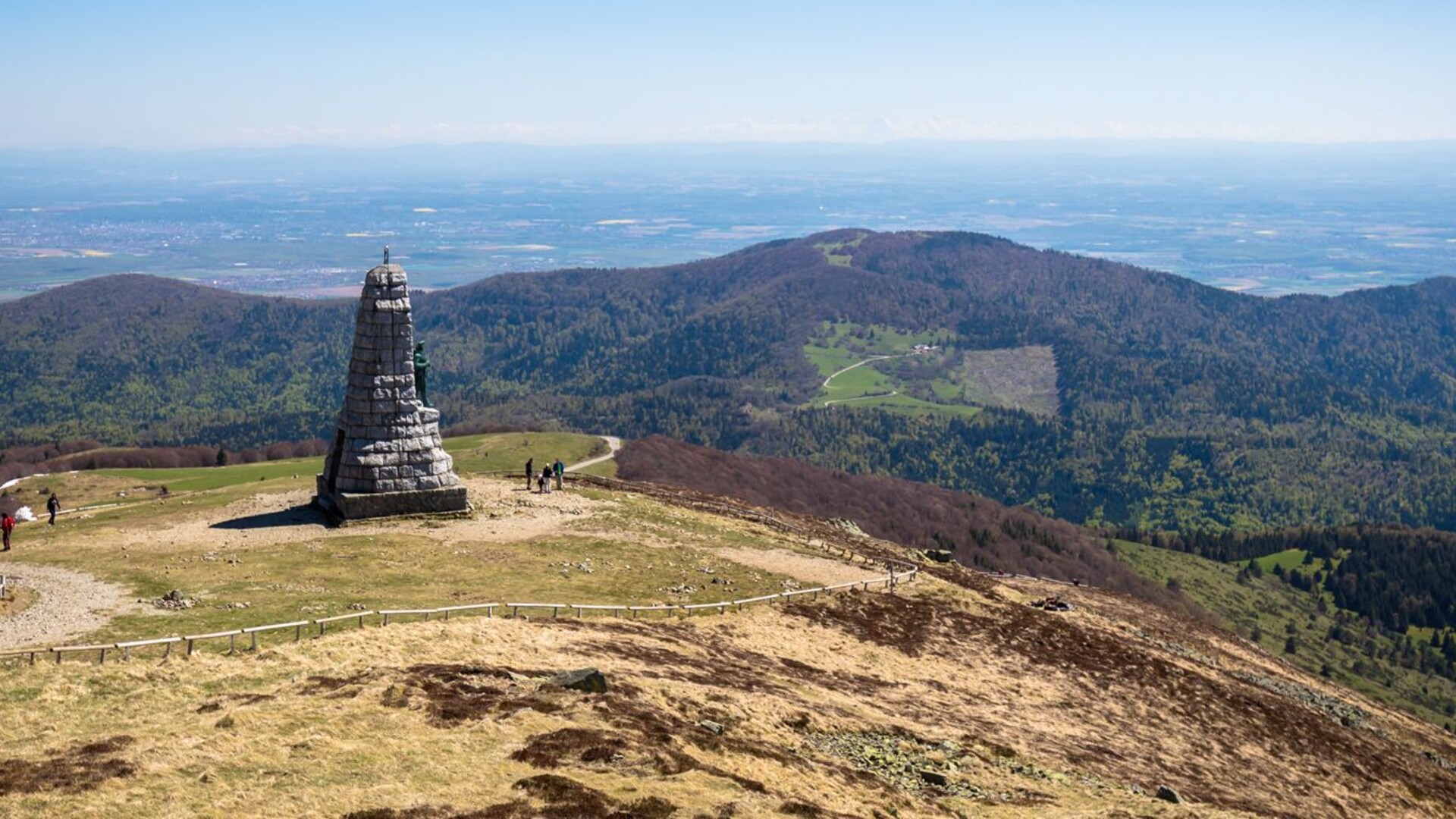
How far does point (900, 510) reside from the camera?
17362 cm

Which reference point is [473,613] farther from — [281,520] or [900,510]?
[900,510]

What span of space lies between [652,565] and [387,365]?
18.0 meters

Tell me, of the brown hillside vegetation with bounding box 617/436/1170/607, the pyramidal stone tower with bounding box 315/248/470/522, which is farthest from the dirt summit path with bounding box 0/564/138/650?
the brown hillside vegetation with bounding box 617/436/1170/607

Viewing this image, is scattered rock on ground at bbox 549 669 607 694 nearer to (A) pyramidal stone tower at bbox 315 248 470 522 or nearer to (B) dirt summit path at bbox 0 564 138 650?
(B) dirt summit path at bbox 0 564 138 650

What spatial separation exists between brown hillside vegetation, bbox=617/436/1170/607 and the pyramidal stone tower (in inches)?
2263

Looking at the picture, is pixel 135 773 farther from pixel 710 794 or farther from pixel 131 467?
pixel 131 467

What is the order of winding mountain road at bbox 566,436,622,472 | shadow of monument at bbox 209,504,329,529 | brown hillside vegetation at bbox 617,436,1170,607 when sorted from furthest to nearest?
1. brown hillside vegetation at bbox 617,436,1170,607
2. winding mountain road at bbox 566,436,622,472
3. shadow of monument at bbox 209,504,329,529

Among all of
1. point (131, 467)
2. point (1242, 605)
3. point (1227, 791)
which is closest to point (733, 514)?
point (1227, 791)

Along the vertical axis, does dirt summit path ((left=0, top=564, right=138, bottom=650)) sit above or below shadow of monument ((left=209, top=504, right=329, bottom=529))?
above

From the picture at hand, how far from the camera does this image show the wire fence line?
1497 inches

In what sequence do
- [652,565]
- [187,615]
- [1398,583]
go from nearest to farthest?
[187,615]
[652,565]
[1398,583]

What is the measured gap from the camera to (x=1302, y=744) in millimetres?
52562

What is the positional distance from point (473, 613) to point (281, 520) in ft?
74.2

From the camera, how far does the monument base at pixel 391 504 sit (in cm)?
6375
